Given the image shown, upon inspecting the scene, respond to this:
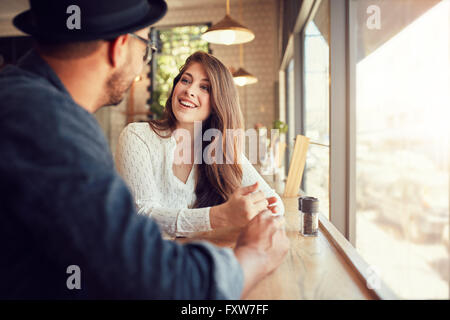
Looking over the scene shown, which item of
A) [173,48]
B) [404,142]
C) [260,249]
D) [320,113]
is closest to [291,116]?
[320,113]

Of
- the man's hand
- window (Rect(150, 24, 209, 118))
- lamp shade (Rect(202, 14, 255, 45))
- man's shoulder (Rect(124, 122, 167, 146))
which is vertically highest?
window (Rect(150, 24, 209, 118))

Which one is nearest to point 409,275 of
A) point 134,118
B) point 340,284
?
point 340,284

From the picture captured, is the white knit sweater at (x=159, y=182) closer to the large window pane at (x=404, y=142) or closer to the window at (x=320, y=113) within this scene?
the large window pane at (x=404, y=142)

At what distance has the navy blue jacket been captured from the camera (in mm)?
472

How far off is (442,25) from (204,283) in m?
1.17

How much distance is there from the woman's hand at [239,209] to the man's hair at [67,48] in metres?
0.62

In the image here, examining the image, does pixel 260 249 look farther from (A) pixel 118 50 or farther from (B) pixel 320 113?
(B) pixel 320 113

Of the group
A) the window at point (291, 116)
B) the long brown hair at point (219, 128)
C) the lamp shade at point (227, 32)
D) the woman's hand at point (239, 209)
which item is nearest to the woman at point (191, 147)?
the long brown hair at point (219, 128)

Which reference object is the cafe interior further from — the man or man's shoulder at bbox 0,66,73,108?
man's shoulder at bbox 0,66,73,108

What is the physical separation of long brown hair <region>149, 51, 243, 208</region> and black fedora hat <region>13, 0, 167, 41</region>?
0.87m

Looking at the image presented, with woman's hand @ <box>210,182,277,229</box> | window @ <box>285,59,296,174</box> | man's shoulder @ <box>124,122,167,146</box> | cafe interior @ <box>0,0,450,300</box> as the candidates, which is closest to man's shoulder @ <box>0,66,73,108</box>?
cafe interior @ <box>0,0,450,300</box>

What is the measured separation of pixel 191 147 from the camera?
5.35 feet

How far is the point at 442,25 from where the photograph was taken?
1098mm
